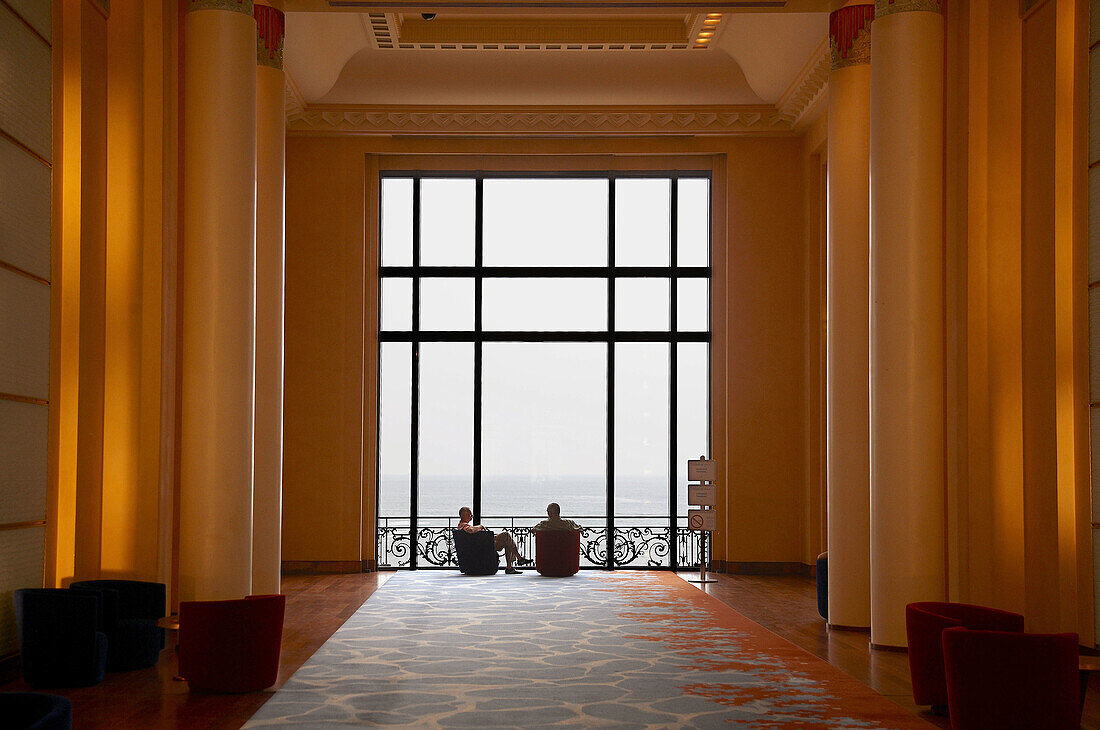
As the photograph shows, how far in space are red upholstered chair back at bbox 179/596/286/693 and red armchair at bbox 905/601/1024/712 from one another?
159 inches

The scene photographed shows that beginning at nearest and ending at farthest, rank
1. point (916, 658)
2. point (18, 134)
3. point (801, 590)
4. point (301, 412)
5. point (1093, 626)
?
point (916, 658) < point (18, 134) < point (1093, 626) < point (801, 590) < point (301, 412)

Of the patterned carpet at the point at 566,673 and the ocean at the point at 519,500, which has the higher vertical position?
the ocean at the point at 519,500

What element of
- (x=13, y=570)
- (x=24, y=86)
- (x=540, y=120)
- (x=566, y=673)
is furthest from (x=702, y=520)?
(x=24, y=86)

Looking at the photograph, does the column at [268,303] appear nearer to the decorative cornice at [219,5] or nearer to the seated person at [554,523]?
the decorative cornice at [219,5]

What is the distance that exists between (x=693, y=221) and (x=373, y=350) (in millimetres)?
5090

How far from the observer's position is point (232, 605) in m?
6.63

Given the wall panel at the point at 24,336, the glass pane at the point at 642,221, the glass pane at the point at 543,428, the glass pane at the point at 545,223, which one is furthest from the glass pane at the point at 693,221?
the wall panel at the point at 24,336

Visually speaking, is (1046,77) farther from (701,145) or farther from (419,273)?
(419,273)

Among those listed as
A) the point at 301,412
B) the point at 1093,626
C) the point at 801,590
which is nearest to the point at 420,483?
the point at 301,412

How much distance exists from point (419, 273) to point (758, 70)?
5516mm

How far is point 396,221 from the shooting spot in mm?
15422

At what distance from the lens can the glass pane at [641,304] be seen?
50.6ft

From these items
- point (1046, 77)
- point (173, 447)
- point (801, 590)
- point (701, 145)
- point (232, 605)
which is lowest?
point (801, 590)

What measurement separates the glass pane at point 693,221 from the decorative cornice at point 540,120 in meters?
0.87
